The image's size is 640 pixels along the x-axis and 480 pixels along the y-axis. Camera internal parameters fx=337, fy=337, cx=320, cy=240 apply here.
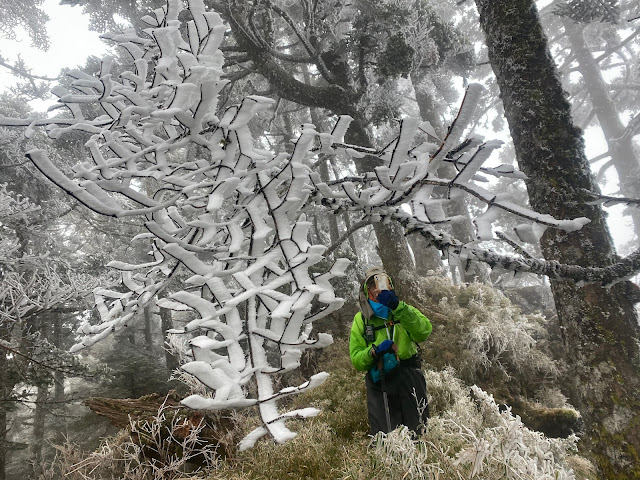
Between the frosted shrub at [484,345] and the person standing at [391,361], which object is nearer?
the person standing at [391,361]

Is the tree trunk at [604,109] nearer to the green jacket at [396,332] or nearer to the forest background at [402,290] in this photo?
the forest background at [402,290]

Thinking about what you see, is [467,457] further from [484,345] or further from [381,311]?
[484,345]

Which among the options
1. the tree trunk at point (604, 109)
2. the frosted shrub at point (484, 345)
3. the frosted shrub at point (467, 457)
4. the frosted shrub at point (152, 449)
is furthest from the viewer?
the tree trunk at point (604, 109)

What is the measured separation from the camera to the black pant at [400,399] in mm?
3072

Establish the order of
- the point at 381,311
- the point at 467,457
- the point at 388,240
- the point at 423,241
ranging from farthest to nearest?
the point at 423,241 → the point at 388,240 → the point at 381,311 → the point at 467,457

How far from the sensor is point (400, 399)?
10.2ft

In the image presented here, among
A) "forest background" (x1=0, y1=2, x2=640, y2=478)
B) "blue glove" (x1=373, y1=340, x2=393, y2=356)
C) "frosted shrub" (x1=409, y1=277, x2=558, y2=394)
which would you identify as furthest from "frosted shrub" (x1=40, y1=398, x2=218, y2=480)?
"frosted shrub" (x1=409, y1=277, x2=558, y2=394)

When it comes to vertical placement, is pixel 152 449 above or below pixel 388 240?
below

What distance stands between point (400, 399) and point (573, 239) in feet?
6.42

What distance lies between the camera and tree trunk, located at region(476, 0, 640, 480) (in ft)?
7.17

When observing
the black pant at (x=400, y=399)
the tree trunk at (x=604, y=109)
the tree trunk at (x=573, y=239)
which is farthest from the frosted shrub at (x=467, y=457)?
the tree trunk at (x=604, y=109)

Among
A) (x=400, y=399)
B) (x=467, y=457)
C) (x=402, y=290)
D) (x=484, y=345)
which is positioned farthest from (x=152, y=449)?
(x=484, y=345)

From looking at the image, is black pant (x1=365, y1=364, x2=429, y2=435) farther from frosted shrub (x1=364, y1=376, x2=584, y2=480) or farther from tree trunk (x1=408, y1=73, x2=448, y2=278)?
tree trunk (x1=408, y1=73, x2=448, y2=278)

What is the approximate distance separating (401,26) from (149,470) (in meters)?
7.32
